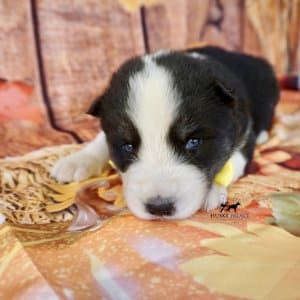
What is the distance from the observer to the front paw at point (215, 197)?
2086 mm

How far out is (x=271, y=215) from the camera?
6.55 ft

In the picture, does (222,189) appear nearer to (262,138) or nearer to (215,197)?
(215,197)

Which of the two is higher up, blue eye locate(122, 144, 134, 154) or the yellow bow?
blue eye locate(122, 144, 134, 154)

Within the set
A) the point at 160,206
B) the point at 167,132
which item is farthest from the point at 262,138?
the point at 160,206

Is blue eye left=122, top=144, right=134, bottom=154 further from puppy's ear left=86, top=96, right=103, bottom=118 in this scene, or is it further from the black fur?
puppy's ear left=86, top=96, right=103, bottom=118

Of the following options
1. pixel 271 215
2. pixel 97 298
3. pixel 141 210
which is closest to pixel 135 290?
pixel 97 298

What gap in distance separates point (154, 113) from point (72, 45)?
1.64m

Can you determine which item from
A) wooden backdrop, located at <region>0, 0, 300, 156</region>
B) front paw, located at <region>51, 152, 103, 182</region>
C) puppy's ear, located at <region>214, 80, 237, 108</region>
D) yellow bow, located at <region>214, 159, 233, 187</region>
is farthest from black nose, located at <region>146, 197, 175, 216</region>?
wooden backdrop, located at <region>0, 0, 300, 156</region>

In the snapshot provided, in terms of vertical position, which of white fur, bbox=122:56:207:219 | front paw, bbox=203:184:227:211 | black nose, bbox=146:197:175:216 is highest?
white fur, bbox=122:56:207:219

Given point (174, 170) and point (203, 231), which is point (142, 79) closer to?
point (174, 170)

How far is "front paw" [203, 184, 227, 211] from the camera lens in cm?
209

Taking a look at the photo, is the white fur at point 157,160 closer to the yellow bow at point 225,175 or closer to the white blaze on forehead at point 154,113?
the white blaze on forehead at point 154,113

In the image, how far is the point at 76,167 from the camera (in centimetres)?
250

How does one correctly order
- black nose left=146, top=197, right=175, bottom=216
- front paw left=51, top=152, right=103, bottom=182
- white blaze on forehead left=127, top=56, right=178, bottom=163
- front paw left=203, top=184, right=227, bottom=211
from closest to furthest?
black nose left=146, top=197, right=175, bottom=216, white blaze on forehead left=127, top=56, right=178, bottom=163, front paw left=203, top=184, right=227, bottom=211, front paw left=51, top=152, right=103, bottom=182
